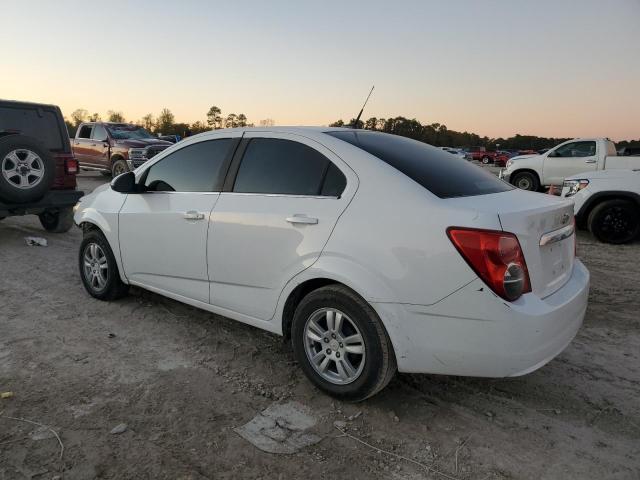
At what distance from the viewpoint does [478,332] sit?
2.41 meters

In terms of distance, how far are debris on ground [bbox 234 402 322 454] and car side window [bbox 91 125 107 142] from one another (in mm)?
15042

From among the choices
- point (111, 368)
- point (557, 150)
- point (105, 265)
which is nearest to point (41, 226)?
point (105, 265)

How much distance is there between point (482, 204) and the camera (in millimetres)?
2598

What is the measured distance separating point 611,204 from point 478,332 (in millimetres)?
6851

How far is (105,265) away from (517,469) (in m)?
3.82

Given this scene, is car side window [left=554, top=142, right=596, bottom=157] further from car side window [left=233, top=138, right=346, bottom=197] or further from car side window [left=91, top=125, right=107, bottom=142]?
car side window [left=91, top=125, right=107, bottom=142]

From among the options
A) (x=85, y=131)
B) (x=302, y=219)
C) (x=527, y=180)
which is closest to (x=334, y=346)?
(x=302, y=219)

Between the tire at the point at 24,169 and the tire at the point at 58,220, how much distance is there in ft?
3.87

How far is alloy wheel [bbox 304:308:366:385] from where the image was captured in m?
2.80

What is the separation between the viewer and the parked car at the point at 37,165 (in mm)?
6375

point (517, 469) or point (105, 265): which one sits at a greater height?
point (105, 265)

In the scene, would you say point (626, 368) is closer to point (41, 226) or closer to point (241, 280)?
point (241, 280)

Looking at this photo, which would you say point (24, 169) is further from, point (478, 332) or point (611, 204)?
point (611, 204)

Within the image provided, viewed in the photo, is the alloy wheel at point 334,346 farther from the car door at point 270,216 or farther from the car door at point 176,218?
the car door at point 176,218
